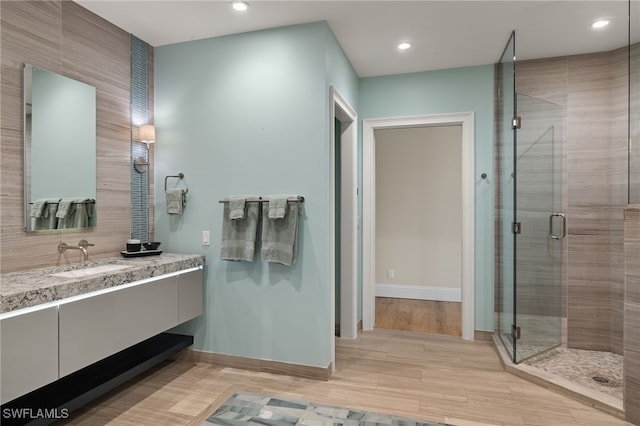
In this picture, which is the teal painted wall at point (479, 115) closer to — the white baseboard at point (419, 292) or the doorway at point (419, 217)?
the doorway at point (419, 217)

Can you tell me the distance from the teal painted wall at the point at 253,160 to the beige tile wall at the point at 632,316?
1.87 m

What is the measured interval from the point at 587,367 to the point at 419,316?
1768mm

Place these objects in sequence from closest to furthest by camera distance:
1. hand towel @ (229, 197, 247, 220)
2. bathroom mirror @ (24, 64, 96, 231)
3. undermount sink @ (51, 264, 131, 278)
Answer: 1. undermount sink @ (51, 264, 131, 278)
2. bathroom mirror @ (24, 64, 96, 231)
3. hand towel @ (229, 197, 247, 220)

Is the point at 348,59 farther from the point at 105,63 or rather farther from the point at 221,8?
the point at 105,63

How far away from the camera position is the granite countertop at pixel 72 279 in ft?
5.60

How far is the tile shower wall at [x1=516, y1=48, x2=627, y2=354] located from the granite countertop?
10.9ft

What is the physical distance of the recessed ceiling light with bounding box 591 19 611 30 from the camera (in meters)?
2.80

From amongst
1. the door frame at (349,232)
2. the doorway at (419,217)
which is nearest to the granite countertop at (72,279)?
the door frame at (349,232)

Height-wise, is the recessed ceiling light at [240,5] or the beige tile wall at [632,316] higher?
the recessed ceiling light at [240,5]

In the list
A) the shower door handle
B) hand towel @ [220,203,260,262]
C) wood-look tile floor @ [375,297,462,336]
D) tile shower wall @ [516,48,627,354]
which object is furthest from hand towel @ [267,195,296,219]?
tile shower wall @ [516,48,627,354]

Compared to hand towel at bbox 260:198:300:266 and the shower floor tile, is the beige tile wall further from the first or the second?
→ hand towel at bbox 260:198:300:266

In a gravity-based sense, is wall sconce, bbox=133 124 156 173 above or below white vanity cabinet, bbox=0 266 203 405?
above

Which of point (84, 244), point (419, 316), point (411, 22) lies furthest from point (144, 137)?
point (419, 316)

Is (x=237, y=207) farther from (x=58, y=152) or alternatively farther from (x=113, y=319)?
(x=58, y=152)
